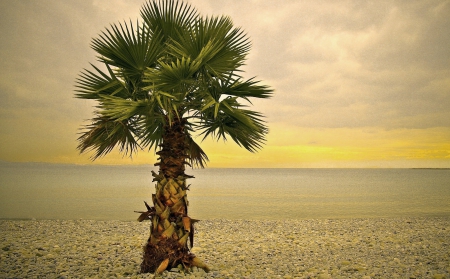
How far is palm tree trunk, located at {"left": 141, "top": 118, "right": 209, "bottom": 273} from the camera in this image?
7176 mm

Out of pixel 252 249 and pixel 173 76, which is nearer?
pixel 173 76

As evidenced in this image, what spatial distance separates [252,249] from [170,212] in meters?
4.54

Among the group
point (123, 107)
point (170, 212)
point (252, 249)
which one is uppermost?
point (123, 107)

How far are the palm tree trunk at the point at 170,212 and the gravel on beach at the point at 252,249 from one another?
31cm

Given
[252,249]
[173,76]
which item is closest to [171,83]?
[173,76]

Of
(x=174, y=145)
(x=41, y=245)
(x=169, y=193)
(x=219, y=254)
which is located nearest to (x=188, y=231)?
(x=169, y=193)

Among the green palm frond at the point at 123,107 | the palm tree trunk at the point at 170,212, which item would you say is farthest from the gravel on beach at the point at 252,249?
the green palm frond at the point at 123,107

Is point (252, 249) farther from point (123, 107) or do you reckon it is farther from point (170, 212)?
point (123, 107)

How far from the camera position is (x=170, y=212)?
23.6 feet

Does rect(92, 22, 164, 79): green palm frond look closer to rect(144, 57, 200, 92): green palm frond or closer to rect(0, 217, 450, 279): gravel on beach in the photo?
rect(144, 57, 200, 92): green palm frond

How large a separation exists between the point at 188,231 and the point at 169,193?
0.85m

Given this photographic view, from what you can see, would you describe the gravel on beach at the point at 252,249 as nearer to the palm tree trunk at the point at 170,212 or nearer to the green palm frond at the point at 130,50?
the palm tree trunk at the point at 170,212

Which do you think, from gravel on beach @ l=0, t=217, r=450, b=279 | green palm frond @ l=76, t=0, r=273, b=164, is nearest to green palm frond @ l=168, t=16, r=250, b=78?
green palm frond @ l=76, t=0, r=273, b=164

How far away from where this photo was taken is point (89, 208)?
24688 mm
